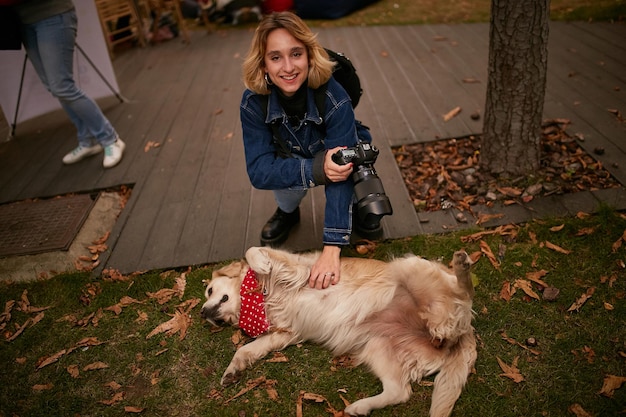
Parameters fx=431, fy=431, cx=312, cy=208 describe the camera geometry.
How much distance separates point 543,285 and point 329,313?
1330mm

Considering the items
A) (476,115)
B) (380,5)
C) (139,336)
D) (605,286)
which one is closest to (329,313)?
(139,336)

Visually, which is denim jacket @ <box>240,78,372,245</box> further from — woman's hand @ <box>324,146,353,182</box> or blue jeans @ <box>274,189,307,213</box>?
blue jeans @ <box>274,189,307,213</box>

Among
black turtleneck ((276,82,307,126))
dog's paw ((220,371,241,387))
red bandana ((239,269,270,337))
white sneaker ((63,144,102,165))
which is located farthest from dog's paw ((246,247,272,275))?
white sneaker ((63,144,102,165))

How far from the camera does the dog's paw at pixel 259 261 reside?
253 cm

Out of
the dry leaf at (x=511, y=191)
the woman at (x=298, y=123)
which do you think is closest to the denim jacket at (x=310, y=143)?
the woman at (x=298, y=123)

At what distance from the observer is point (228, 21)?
26.8 feet

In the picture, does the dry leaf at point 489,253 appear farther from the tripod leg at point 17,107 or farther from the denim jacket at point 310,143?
the tripod leg at point 17,107

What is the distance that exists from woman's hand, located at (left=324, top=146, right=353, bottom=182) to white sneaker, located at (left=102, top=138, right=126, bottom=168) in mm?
2803

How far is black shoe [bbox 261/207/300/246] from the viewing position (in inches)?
126

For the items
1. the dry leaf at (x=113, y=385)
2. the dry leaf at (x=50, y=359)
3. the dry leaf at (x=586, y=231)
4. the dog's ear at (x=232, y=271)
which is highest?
the dog's ear at (x=232, y=271)

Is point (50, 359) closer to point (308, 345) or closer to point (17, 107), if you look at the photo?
point (308, 345)

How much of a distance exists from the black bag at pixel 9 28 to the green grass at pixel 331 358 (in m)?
2.13

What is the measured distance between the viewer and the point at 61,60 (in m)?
3.86

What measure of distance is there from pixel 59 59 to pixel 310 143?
2671 mm
